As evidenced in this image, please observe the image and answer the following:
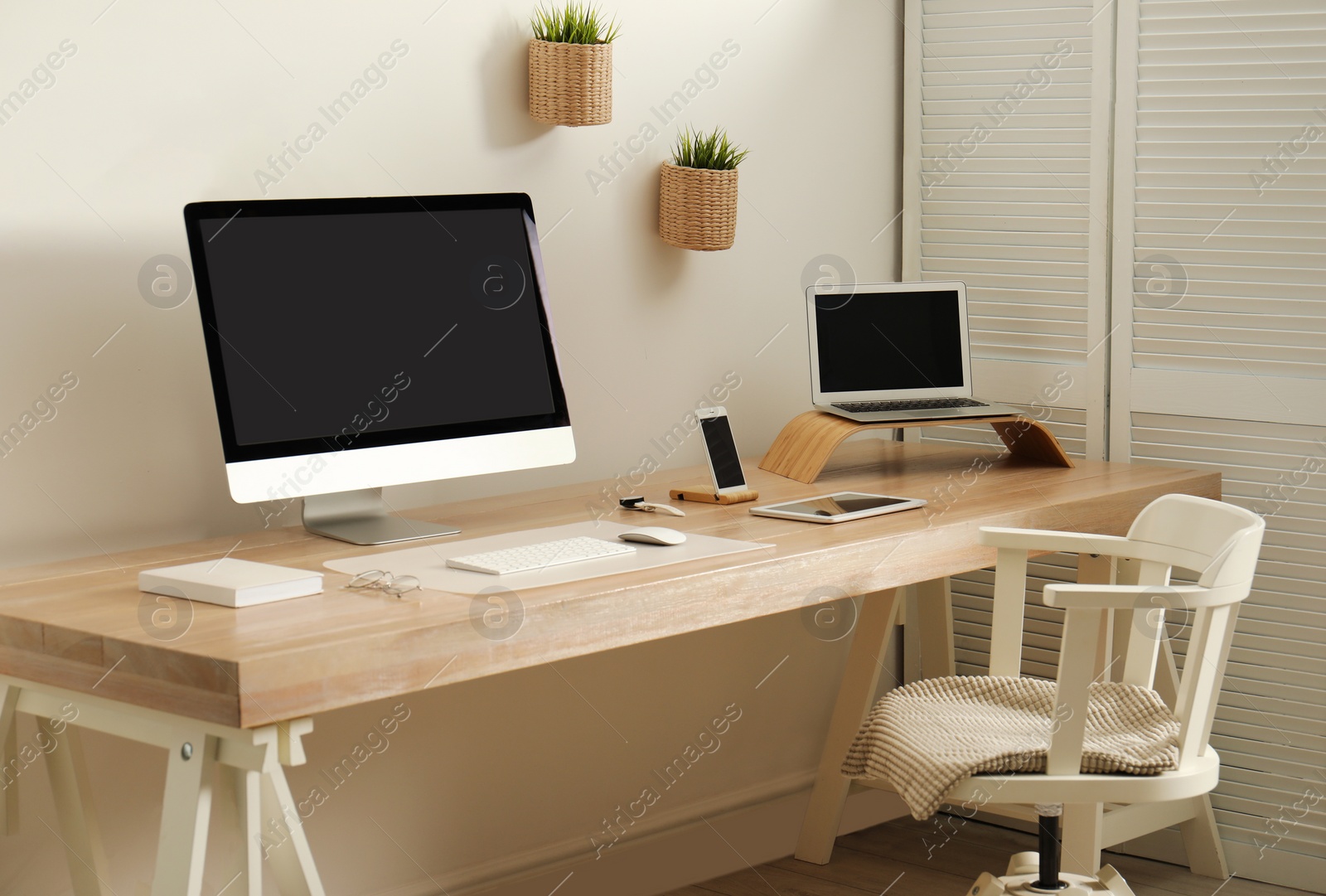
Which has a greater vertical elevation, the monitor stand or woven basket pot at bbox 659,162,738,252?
woven basket pot at bbox 659,162,738,252

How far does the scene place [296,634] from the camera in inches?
59.9

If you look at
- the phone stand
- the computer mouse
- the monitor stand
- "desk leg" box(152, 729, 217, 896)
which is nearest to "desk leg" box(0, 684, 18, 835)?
"desk leg" box(152, 729, 217, 896)

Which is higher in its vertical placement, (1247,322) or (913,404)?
(1247,322)

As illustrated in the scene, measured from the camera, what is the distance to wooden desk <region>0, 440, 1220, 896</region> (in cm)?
147

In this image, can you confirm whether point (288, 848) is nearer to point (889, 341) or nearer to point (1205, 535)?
point (1205, 535)

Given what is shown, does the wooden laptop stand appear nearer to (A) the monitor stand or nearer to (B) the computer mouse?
(B) the computer mouse

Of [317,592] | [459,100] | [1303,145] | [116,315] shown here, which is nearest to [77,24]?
[116,315]

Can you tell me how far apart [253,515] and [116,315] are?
0.39 metres

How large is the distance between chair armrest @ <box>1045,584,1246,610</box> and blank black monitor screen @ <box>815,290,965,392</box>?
1079 millimetres

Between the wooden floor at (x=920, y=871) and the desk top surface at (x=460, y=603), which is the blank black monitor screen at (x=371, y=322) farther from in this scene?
the wooden floor at (x=920, y=871)

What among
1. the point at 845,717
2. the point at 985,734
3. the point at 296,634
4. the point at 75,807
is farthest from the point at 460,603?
the point at 845,717

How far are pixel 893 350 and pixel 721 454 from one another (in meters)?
0.64

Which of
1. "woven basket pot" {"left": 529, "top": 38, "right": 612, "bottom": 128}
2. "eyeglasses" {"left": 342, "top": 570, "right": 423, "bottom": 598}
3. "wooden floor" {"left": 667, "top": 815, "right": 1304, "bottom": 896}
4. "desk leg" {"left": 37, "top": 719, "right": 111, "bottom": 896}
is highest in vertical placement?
"woven basket pot" {"left": 529, "top": 38, "right": 612, "bottom": 128}

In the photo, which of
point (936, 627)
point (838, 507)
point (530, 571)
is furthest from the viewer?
point (936, 627)
